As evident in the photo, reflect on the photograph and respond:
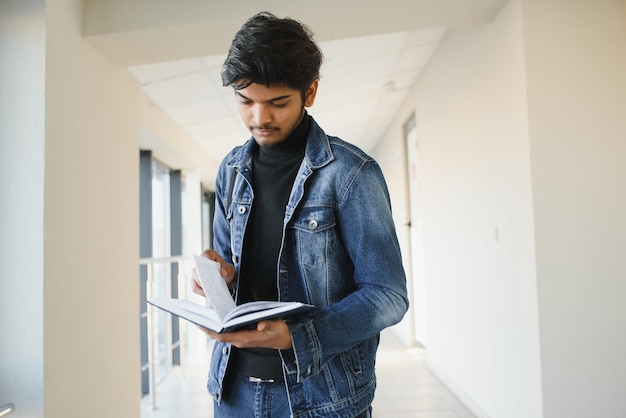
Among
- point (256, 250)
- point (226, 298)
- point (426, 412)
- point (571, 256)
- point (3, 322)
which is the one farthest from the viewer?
point (426, 412)

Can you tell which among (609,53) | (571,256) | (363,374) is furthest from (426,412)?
(363,374)

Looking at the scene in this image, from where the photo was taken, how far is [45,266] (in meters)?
1.77

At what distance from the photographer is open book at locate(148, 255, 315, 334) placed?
0.73 metres

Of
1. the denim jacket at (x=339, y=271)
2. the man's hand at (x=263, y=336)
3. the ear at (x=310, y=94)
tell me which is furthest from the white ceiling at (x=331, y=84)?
the man's hand at (x=263, y=336)

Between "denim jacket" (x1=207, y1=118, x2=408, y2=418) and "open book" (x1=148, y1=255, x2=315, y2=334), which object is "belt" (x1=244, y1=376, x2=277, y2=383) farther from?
"open book" (x1=148, y1=255, x2=315, y2=334)

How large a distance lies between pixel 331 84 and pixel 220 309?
346 centimetres

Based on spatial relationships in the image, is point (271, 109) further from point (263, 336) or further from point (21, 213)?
point (21, 213)

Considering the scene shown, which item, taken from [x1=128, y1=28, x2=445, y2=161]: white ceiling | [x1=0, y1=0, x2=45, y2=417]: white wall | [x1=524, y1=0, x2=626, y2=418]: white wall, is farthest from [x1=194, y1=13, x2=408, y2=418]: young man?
[x1=128, y1=28, x2=445, y2=161]: white ceiling

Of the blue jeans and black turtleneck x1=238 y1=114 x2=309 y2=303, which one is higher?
black turtleneck x1=238 y1=114 x2=309 y2=303

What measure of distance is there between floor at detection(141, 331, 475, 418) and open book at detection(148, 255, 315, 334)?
267 centimetres

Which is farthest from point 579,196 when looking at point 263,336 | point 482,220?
point 263,336

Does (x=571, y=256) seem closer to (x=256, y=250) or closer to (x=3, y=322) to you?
(x=256, y=250)

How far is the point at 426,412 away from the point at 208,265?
2802 millimetres

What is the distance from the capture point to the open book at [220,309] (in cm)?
73
